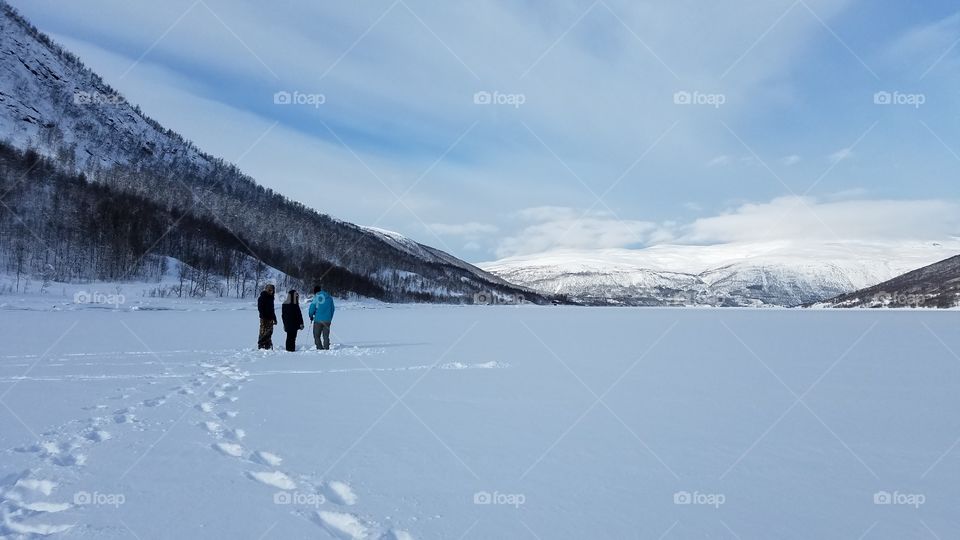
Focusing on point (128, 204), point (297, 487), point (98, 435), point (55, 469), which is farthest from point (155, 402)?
point (128, 204)

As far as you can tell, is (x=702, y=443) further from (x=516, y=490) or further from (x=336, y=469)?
(x=336, y=469)

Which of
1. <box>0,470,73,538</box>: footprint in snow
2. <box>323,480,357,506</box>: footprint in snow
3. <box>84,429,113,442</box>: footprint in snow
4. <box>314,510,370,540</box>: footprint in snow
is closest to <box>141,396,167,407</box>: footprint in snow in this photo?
<box>84,429,113,442</box>: footprint in snow

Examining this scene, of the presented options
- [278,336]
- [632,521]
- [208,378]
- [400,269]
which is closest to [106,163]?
[400,269]

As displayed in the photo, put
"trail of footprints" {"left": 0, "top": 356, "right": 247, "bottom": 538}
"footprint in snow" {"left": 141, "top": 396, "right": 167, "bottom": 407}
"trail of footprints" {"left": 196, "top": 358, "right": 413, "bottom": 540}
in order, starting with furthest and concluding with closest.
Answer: "footprint in snow" {"left": 141, "top": 396, "right": 167, "bottom": 407} → "trail of footprints" {"left": 196, "top": 358, "right": 413, "bottom": 540} → "trail of footprints" {"left": 0, "top": 356, "right": 247, "bottom": 538}

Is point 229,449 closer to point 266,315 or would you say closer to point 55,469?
point 55,469

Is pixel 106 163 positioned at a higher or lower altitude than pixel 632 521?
higher

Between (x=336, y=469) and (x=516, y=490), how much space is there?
5.90 feet

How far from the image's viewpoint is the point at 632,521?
4340 mm

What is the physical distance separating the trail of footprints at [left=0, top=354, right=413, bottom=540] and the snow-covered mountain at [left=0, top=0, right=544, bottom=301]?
60.8 metres

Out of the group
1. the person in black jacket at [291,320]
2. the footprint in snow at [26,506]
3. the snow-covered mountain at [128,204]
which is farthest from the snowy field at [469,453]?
the snow-covered mountain at [128,204]

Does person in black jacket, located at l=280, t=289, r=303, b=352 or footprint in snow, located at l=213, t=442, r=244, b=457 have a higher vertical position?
person in black jacket, located at l=280, t=289, r=303, b=352

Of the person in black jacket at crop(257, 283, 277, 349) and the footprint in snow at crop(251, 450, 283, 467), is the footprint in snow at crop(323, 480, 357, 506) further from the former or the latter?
the person in black jacket at crop(257, 283, 277, 349)

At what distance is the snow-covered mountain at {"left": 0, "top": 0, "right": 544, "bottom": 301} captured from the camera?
7844cm

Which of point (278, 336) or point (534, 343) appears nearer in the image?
point (534, 343)
